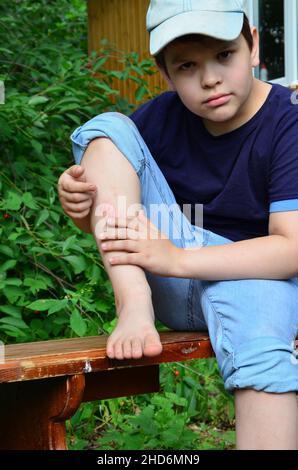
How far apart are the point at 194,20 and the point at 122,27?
212 inches

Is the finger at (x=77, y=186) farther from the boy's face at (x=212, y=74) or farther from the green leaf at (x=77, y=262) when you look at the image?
the green leaf at (x=77, y=262)

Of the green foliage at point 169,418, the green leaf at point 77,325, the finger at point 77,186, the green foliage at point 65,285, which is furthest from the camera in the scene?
the green foliage at point 65,285

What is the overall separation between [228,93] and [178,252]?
1.24ft

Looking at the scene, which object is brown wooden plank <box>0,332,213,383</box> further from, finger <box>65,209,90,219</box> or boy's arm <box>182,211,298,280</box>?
finger <box>65,209,90,219</box>

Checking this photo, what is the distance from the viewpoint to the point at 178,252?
67.7 inches

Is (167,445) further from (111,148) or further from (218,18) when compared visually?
(218,18)

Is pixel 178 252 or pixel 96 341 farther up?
pixel 178 252

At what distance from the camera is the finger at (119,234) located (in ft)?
5.51

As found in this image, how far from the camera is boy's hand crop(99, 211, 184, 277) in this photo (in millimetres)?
1678

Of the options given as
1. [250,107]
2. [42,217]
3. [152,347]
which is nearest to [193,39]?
[250,107]

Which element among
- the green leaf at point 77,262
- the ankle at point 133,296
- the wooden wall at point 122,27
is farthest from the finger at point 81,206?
the wooden wall at point 122,27

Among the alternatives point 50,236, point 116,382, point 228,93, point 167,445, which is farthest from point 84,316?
point 228,93

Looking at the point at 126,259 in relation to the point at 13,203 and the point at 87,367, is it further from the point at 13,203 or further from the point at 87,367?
the point at 13,203

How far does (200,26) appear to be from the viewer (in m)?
1.75
